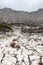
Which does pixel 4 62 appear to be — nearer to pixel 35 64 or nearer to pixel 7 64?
pixel 7 64

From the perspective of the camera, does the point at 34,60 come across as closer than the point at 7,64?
No

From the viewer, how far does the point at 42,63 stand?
20344mm

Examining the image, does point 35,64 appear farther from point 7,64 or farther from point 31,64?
point 7,64

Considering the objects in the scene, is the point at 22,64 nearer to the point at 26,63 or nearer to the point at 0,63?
the point at 26,63

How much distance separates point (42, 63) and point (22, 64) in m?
2.14

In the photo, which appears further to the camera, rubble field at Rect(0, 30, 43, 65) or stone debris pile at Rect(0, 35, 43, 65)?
rubble field at Rect(0, 30, 43, 65)

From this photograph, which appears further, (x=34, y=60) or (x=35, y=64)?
(x=34, y=60)

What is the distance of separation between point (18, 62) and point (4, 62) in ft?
5.12

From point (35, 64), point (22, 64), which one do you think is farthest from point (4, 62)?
point (35, 64)

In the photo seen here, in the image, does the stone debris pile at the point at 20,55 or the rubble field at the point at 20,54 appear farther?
the rubble field at the point at 20,54

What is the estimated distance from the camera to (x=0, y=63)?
20656 millimetres

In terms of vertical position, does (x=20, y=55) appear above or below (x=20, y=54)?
above

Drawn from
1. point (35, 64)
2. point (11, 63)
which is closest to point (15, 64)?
point (11, 63)

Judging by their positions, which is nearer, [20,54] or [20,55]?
[20,55]
